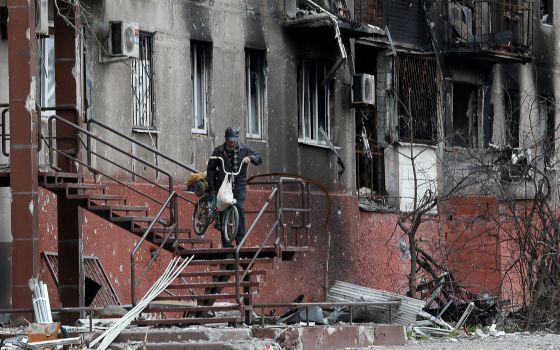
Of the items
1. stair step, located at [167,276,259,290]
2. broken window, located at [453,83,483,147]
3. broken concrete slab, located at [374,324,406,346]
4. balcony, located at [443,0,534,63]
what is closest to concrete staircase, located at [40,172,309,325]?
stair step, located at [167,276,259,290]

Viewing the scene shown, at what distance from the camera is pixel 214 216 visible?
77.7 feet

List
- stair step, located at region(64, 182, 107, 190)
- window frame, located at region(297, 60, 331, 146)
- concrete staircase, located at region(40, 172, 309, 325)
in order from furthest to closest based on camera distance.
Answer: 1. window frame, located at region(297, 60, 331, 146)
2. stair step, located at region(64, 182, 107, 190)
3. concrete staircase, located at region(40, 172, 309, 325)

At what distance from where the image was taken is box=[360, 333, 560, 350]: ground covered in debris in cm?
2302

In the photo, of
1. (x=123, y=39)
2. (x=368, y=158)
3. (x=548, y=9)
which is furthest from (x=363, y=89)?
(x=548, y=9)

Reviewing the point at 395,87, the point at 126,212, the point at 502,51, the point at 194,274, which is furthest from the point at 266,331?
the point at 502,51

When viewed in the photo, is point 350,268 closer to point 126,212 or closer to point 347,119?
point 347,119

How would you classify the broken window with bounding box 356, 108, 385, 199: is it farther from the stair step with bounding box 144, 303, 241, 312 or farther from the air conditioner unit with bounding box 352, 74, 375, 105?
the stair step with bounding box 144, 303, 241, 312

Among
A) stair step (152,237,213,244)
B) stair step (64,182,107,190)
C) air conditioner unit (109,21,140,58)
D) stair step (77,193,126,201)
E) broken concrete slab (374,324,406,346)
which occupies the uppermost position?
air conditioner unit (109,21,140,58)

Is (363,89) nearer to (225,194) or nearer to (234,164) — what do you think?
(234,164)

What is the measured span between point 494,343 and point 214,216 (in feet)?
14.4

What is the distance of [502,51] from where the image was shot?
3719cm

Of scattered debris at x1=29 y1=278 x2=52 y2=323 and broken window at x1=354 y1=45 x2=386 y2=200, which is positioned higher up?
broken window at x1=354 y1=45 x2=386 y2=200

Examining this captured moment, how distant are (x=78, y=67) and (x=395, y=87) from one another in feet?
34.5

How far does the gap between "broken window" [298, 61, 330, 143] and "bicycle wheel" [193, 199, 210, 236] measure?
27.4ft
